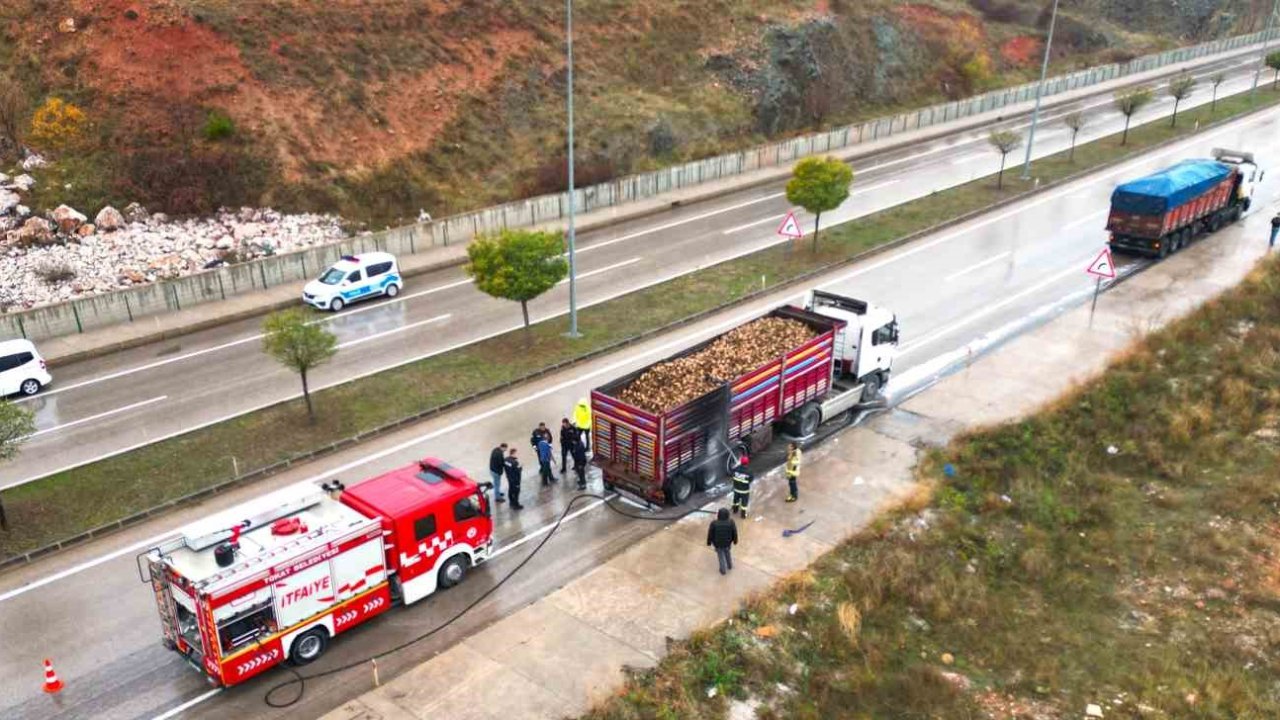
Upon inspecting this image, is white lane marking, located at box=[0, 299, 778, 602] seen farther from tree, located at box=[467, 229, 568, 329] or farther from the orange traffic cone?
the orange traffic cone

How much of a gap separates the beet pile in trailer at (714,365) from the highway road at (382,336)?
7547 mm

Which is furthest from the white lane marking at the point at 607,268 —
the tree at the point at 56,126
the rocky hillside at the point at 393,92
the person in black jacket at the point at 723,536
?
the tree at the point at 56,126

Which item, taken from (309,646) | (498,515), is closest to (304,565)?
(309,646)

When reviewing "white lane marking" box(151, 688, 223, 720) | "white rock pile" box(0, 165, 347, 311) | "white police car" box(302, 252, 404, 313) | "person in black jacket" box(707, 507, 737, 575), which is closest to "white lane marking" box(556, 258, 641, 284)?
"white police car" box(302, 252, 404, 313)

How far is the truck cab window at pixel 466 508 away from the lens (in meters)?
17.4

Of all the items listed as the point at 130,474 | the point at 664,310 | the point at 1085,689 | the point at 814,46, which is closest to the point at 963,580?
the point at 1085,689

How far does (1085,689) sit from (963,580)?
2.94 metres

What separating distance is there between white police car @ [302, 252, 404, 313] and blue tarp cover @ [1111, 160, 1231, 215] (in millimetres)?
→ 25651

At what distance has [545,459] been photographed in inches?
835

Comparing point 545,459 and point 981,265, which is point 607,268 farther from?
point 545,459

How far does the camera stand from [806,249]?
124 ft

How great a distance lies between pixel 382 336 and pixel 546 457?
11658 mm

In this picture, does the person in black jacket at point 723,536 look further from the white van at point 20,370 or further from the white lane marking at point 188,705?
the white van at point 20,370

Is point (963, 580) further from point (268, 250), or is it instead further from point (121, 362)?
point (268, 250)
